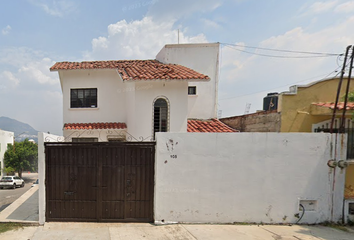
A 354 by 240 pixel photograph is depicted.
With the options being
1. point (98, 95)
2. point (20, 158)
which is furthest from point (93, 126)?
point (20, 158)

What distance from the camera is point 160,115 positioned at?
7.39 m

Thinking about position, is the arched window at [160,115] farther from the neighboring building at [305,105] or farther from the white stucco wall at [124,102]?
the neighboring building at [305,105]

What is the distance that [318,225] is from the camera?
5434 mm

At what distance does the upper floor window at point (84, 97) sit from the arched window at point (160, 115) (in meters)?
3.24

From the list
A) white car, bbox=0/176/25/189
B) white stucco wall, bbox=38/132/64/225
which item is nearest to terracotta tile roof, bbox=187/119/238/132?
white stucco wall, bbox=38/132/64/225

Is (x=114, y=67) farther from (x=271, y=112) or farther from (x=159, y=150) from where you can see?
(x=271, y=112)

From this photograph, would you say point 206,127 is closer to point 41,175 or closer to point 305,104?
point 305,104

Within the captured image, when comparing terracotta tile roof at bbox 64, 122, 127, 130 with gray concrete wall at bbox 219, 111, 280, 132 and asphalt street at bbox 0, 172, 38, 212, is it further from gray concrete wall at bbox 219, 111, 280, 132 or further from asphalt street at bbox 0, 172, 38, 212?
gray concrete wall at bbox 219, 111, 280, 132

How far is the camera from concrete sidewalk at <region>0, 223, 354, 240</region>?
4.54 meters

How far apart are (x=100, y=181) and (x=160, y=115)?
330 centimetres

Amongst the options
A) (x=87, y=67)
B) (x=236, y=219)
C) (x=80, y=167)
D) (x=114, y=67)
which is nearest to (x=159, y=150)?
(x=80, y=167)

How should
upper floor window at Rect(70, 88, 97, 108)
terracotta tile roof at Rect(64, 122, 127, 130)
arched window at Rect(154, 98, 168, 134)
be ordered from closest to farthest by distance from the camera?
arched window at Rect(154, 98, 168, 134) → terracotta tile roof at Rect(64, 122, 127, 130) → upper floor window at Rect(70, 88, 97, 108)

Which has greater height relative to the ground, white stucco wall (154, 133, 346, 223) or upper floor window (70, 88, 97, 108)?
upper floor window (70, 88, 97, 108)

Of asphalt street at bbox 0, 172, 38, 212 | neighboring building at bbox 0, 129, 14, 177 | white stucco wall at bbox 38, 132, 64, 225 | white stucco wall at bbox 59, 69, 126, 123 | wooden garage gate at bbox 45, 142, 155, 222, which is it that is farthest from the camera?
neighboring building at bbox 0, 129, 14, 177
